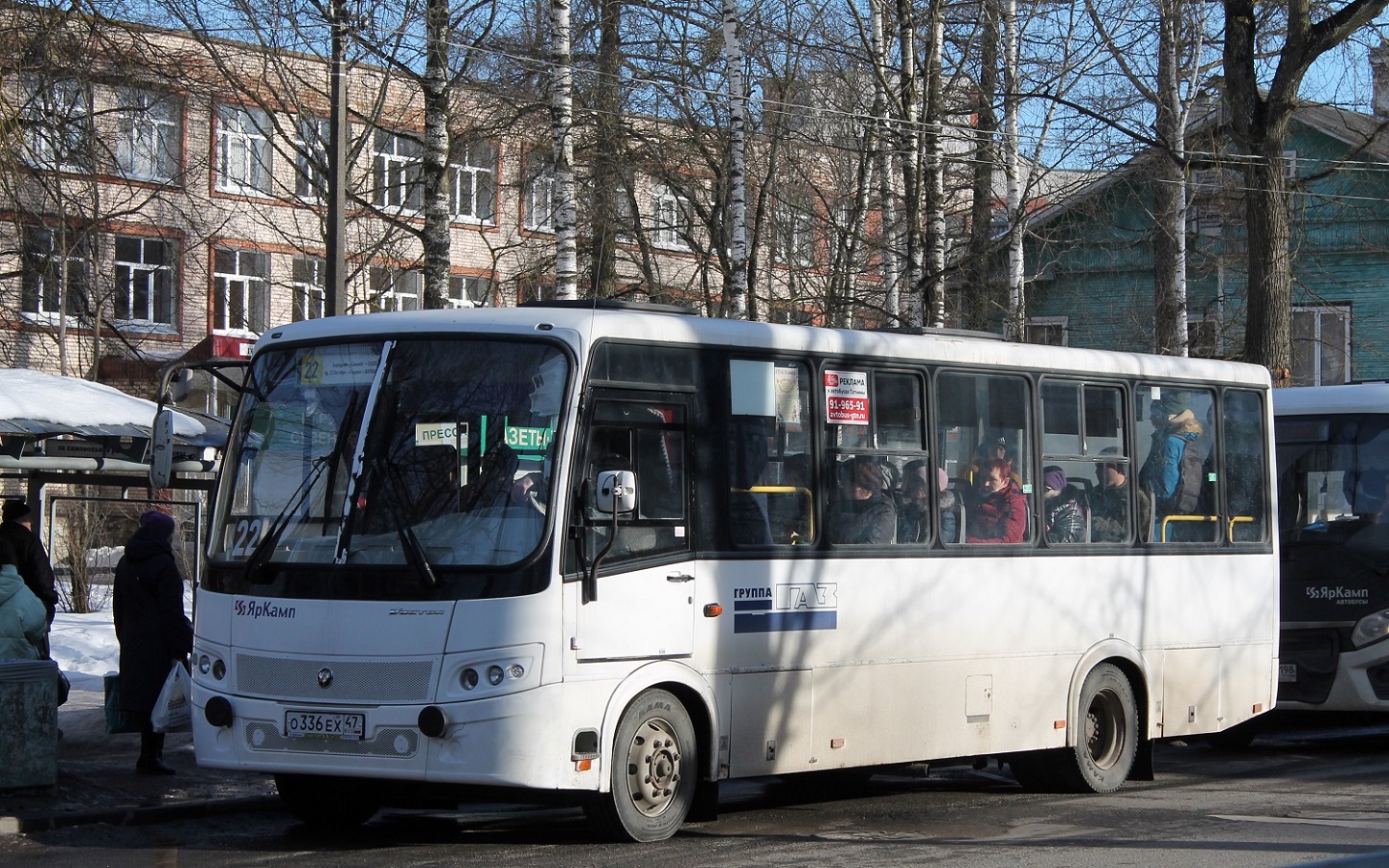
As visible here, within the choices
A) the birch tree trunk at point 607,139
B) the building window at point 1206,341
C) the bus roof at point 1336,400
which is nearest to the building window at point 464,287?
the birch tree trunk at point 607,139

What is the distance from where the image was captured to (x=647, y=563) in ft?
30.8

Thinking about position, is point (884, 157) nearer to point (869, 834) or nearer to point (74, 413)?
point (74, 413)

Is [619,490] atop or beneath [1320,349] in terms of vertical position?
beneath

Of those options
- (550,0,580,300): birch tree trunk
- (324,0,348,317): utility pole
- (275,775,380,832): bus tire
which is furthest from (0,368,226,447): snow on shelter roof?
(550,0,580,300): birch tree trunk

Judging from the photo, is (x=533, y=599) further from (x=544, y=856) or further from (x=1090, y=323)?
(x=1090, y=323)

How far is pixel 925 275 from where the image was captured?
23.5 metres

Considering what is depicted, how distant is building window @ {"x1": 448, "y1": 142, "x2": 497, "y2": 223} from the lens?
90.3ft

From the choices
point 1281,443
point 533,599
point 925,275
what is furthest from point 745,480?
point 925,275

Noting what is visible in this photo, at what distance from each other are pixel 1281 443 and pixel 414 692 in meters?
9.85

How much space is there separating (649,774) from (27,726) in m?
3.81

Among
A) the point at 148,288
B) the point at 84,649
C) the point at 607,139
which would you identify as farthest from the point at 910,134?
the point at 148,288

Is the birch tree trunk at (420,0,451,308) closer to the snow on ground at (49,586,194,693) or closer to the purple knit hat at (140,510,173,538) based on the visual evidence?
the snow on ground at (49,586,194,693)

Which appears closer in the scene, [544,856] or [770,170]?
[544,856]

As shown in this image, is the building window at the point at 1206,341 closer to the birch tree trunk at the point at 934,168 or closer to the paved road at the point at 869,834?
the birch tree trunk at the point at 934,168
